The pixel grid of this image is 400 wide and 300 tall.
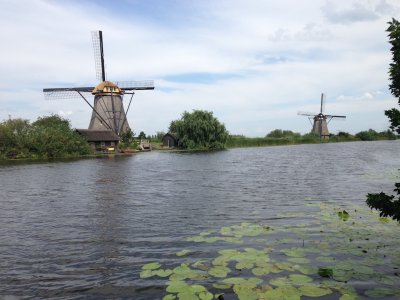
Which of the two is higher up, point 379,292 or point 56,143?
point 56,143

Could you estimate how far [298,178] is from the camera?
75.5ft

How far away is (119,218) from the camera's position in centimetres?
1293

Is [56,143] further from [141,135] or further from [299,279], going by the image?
[299,279]

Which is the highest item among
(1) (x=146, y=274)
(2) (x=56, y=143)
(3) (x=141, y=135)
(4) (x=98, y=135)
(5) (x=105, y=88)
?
(5) (x=105, y=88)

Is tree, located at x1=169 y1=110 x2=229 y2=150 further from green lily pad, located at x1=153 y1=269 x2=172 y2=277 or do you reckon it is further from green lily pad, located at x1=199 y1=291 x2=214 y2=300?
green lily pad, located at x1=199 y1=291 x2=214 y2=300

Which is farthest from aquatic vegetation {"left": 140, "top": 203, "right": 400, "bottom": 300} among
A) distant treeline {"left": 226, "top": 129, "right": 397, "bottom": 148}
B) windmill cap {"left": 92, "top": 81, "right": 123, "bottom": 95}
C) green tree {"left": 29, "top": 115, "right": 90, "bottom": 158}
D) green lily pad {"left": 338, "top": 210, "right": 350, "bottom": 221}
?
distant treeline {"left": 226, "top": 129, "right": 397, "bottom": 148}

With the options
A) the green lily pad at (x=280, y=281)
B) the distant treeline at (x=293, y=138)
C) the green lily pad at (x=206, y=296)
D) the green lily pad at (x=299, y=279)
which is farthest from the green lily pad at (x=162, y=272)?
the distant treeline at (x=293, y=138)

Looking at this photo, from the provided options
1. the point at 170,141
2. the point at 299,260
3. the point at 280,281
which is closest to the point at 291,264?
the point at 299,260

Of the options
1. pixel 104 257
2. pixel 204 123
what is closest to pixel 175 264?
pixel 104 257

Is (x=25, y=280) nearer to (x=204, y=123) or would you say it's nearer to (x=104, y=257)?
(x=104, y=257)

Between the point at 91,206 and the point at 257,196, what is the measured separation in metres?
7.46

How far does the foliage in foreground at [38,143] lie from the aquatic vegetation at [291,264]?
47270 mm

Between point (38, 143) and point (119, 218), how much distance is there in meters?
43.7

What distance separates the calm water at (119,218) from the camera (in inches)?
289
